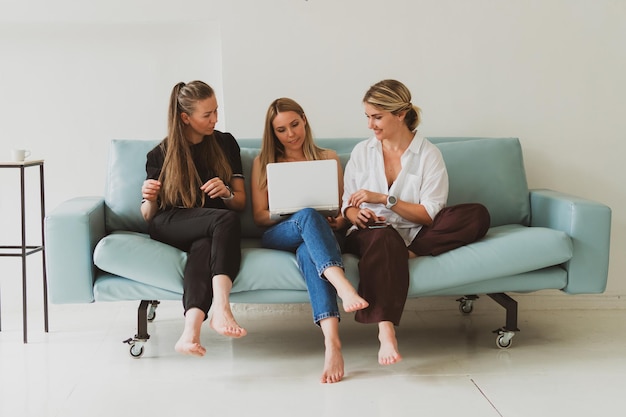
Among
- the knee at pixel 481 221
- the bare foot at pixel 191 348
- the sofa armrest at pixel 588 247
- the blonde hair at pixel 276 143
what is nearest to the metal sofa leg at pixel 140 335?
the bare foot at pixel 191 348

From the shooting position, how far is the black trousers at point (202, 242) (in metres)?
2.61

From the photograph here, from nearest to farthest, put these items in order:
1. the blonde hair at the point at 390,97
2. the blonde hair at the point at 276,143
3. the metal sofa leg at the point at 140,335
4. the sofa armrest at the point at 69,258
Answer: the sofa armrest at the point at 69,258, the metal sofa leg at the point at 140,335, the blonde hair at the point at 390,97, the blonde hair at the point at 276,143

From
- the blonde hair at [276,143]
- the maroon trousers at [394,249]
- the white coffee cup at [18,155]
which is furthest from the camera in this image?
the white coffee cup at [18,155]

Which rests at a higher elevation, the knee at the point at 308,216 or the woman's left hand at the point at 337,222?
the knee at the point at 308,216

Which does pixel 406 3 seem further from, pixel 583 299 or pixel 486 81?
pixel 583 299

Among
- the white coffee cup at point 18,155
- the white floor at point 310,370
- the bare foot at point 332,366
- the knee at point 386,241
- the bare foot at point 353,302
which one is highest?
the white coffee cup at point 18,155

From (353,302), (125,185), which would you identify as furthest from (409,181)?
(125,185)

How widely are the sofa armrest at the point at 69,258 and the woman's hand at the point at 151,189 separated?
265 mm

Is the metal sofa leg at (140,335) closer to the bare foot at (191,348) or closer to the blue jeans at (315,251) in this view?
the bare foot at (191,348)

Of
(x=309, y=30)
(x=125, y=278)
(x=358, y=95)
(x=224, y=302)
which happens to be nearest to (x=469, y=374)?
(x=224, y=302)

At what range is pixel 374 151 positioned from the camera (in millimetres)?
3027

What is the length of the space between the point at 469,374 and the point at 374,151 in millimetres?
953

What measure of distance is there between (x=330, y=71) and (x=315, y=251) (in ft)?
4.15

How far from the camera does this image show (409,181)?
296 cm
